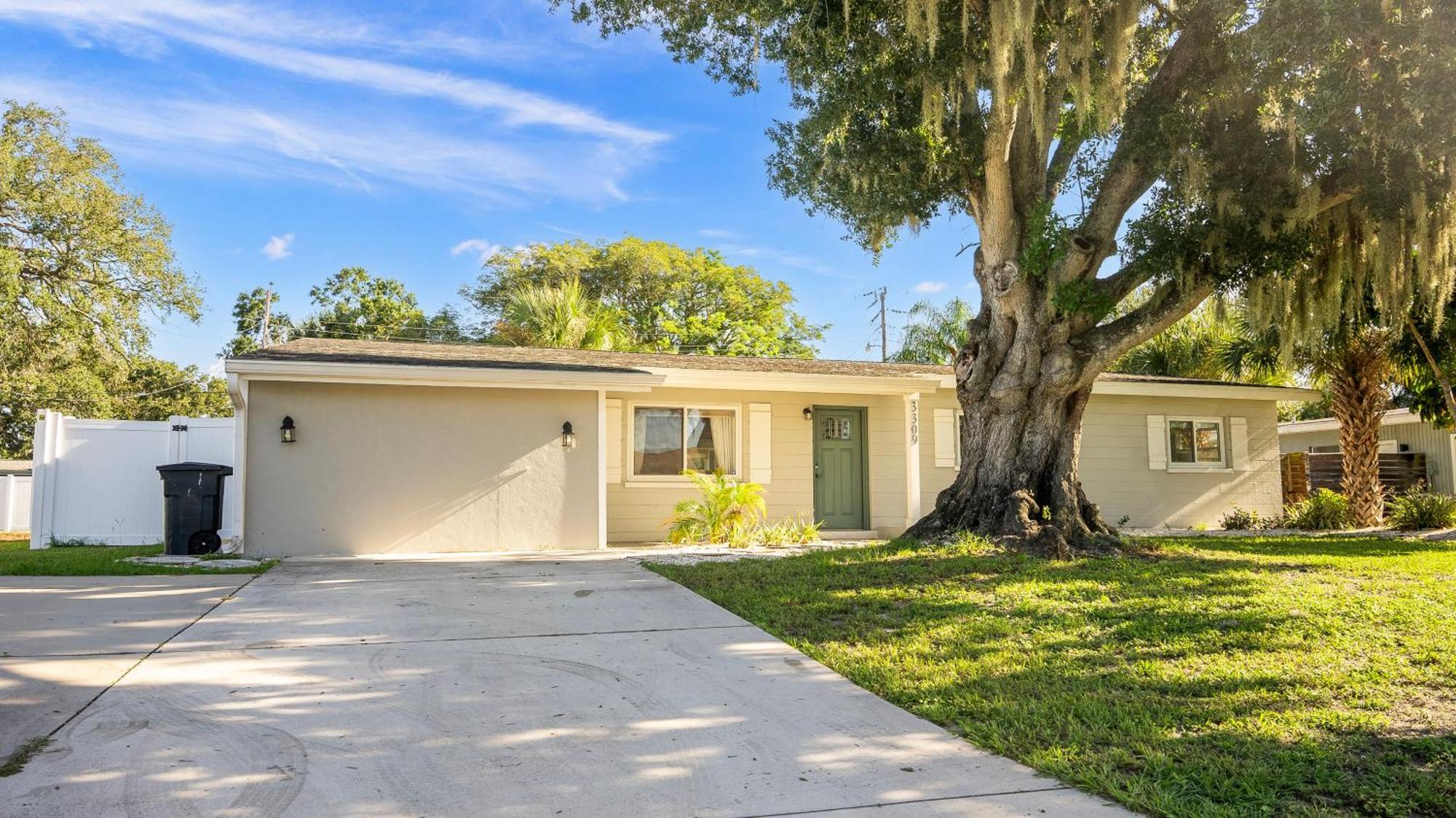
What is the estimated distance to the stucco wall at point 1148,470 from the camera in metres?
13.3

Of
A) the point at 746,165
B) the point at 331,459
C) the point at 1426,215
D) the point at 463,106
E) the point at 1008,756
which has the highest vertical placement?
the point at 463,106

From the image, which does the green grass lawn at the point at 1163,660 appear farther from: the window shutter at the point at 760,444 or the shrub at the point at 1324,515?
the shrub at the point at 1324,515

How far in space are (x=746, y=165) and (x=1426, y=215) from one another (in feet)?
23.4

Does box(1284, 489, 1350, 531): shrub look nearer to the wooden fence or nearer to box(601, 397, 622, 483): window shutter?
the wooden fence

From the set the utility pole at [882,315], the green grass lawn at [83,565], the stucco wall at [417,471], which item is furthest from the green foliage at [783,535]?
the utility pole at [882,315]

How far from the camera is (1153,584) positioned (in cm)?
654

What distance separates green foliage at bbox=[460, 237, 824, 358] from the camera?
28.1 meters

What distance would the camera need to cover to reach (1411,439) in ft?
72.8

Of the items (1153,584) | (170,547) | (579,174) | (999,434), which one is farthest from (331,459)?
(579,174)

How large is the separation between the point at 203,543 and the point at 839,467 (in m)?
7.87

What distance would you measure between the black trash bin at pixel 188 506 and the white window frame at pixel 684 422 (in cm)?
469

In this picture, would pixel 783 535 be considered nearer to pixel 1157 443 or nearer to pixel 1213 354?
pixel 1157 443

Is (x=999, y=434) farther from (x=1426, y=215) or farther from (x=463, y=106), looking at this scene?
(x=463, y=106)

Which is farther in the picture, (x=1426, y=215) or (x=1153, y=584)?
(x=1426, y=215)
